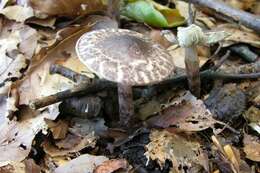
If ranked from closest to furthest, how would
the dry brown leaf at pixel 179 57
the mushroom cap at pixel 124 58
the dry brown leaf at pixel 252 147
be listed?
the mushroom cap at pixel 124 58
the dry brown leaf at pixel 252 147
the dry brown leaf at pixel 179 57

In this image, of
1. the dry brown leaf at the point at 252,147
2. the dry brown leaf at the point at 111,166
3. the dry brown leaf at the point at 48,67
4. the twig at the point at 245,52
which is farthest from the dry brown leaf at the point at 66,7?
the dry brown leaf at the point at 252,147

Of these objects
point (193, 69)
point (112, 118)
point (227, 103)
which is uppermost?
point (193, 69)

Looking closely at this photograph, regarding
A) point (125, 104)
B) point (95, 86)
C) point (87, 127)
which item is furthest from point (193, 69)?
point (87, 127)

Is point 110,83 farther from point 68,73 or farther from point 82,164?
point 82,164

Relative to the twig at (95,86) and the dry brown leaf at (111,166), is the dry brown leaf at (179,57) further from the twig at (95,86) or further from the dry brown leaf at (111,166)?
the dry brown leaf at (111,166)

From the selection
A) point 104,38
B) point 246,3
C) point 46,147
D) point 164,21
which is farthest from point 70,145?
point 246,3

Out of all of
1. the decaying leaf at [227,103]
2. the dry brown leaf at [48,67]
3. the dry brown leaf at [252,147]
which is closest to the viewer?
the dry brown leaf at [252,147]
